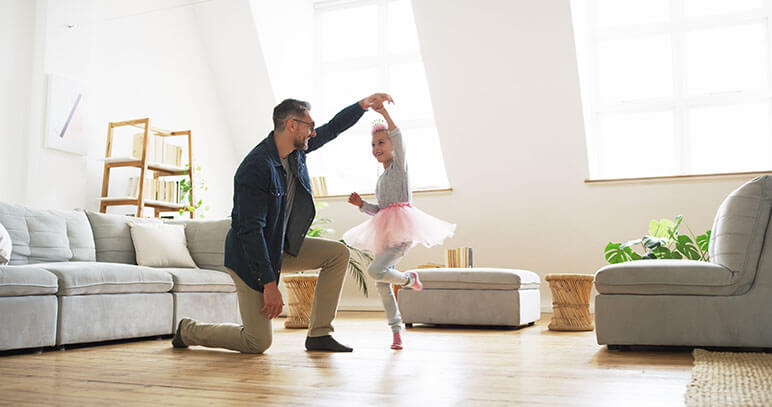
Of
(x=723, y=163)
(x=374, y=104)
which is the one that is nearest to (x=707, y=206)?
(x=723, y=163)

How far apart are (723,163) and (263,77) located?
426 cm

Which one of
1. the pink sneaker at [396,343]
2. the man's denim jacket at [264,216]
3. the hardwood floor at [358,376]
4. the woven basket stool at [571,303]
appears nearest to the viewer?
the hardwood floor at [358,376]

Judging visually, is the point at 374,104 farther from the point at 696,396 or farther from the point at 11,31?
the point at 11,31

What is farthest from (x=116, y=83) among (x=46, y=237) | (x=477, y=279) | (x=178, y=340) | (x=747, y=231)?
(x=747, y=231)

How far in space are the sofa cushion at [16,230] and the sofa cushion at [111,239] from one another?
54 centimetres

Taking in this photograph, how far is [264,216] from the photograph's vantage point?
2.74 meters

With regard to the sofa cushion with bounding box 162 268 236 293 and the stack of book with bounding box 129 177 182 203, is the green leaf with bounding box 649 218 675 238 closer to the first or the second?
the sofa cushion with bounding box 162 268 236 293

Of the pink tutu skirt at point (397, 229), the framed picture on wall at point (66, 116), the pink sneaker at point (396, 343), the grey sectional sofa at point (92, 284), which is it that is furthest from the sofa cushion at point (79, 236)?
the pink sneaker at point (396, 343)

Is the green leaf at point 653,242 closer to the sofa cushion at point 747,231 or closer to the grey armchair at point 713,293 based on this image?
the grey armchair at point 713,293

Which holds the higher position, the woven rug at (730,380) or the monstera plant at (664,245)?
the monstera plant at (664,245)

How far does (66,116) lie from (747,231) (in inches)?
184

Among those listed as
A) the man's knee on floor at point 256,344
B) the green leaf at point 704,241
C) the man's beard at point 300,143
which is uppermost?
the man's beard at point 300,143

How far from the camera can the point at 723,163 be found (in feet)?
18.7

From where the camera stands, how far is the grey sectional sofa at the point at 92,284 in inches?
120
